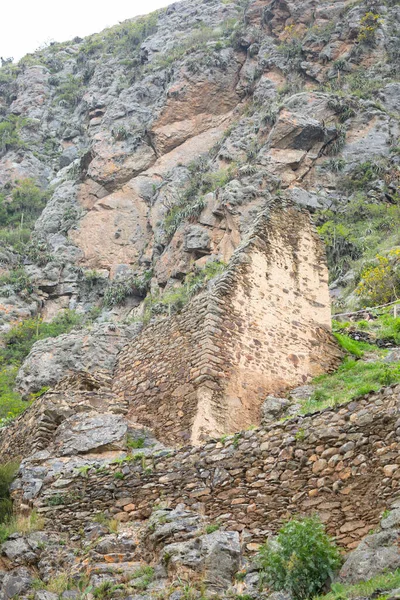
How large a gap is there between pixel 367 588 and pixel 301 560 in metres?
1.23

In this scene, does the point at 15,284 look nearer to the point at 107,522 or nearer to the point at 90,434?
the point at 90,434

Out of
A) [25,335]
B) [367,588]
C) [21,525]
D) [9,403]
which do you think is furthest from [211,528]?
[25,335]

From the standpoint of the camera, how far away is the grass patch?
14.1 m

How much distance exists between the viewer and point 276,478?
10.3 meters

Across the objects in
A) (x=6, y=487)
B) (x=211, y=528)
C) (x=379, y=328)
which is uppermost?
(x=379, y=328)

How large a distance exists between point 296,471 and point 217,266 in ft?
91.1

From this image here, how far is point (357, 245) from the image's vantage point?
40156 millimetres

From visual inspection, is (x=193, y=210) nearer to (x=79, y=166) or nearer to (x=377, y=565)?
(x=79, y=166)

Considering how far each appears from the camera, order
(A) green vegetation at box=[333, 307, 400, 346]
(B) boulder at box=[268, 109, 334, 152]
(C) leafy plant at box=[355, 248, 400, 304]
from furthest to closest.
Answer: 1. (B) boulder at box=[268, 109, 334, 152]
2. (C) leafy plant at box=[355, 248, 400, 304]
3. (A) green vegetation at box=[333, 307, 400, 346]

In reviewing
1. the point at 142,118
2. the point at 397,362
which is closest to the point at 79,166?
the point at 142,118

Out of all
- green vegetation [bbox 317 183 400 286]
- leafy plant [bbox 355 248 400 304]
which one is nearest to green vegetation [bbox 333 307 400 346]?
leafy plant [bbox 355 248 400 304]

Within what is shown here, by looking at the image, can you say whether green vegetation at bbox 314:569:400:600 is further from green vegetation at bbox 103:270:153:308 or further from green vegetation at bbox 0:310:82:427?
green vegetation at bbox 103:270:153:308

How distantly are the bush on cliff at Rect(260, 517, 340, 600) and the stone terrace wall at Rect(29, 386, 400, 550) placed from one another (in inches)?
16.1

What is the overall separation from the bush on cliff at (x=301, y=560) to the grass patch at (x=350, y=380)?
481cm
